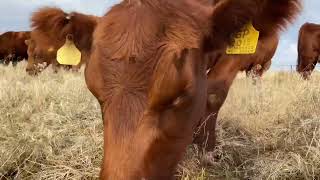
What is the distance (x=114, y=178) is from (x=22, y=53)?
31515 millimetres

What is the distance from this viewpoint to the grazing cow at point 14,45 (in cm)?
3362

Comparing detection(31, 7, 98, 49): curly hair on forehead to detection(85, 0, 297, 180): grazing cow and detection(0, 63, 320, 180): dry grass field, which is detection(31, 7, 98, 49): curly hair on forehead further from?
detection(0, 63, 320, 180): dry grass field

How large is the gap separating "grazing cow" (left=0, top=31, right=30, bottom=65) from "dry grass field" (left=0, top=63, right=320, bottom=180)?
Answer: 26364mm

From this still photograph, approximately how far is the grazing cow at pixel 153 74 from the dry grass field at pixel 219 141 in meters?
A: 1.59

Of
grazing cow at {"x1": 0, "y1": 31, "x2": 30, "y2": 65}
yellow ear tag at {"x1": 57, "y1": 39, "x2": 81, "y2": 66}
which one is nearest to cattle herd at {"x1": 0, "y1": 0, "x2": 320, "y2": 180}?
yellow ear tag at {"x1": 57, "y1": 39, "x2": 81, "y2": 66}

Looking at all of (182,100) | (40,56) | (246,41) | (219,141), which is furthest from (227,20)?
(40,56)

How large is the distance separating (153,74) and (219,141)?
2800mm

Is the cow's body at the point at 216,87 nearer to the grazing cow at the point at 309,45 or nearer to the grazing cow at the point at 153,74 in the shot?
the grazing cow at the point at 153,74

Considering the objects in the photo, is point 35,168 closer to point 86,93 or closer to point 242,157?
point 242,157

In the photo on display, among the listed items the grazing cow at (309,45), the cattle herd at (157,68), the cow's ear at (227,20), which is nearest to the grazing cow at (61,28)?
the cattle herd at (157,68)

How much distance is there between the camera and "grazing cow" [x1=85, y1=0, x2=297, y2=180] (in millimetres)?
3338

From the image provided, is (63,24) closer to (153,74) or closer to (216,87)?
(153,74)

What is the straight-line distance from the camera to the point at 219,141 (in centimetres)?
611

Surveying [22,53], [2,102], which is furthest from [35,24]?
[22,53]
